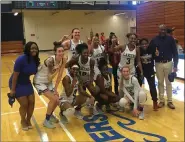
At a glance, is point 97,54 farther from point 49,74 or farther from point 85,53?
point 49,74

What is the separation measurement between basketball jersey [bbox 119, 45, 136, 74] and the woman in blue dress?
112 centimetres

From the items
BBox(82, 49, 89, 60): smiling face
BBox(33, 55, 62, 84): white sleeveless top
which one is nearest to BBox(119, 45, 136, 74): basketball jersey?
BBox(82, 49, 89, 60): smiling face

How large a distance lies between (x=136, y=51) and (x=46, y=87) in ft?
3.99

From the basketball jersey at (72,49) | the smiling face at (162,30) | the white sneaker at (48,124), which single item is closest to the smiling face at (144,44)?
the smiling face at (162,30)

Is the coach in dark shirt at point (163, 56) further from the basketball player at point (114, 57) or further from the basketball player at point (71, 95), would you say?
the basketball player at point (71, 95)

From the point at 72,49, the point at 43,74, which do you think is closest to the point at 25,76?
the point at 43,74

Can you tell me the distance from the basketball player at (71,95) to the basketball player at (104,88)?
0.18 m

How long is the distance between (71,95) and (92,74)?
1.22 feet

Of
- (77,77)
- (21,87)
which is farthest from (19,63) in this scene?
(77,77)

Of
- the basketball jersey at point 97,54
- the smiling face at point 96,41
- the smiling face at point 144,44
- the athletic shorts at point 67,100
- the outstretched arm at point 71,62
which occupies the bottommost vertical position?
the athletic shorts at point 67,100

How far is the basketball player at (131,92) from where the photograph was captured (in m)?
2.99

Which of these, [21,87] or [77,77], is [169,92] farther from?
[21,87]

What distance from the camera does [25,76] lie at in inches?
101

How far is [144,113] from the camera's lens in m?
3.17
